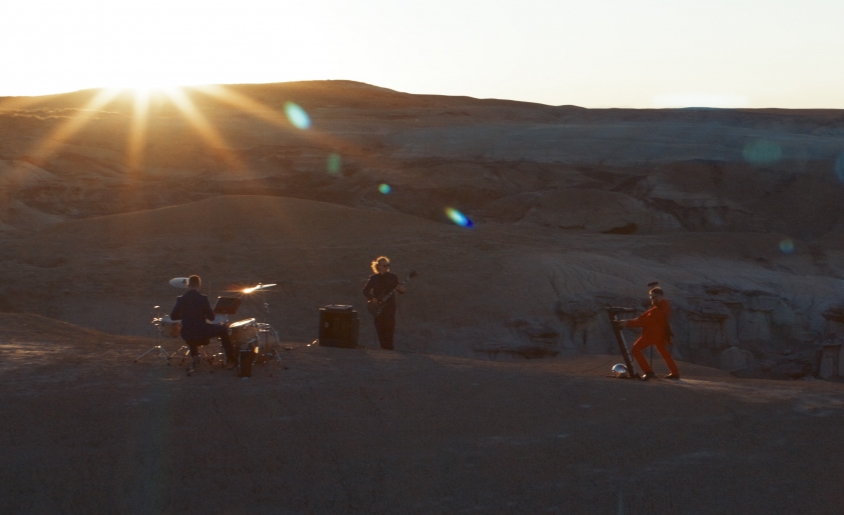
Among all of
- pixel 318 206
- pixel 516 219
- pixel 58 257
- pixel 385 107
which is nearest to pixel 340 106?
pixel 385 107

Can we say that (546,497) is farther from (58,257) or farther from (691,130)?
(691,130)

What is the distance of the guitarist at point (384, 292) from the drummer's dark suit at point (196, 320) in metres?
2.86

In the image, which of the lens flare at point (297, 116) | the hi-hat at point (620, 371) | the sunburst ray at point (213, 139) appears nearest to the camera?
the hi-hat at point (620, 371)

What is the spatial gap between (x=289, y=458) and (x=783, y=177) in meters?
36.9

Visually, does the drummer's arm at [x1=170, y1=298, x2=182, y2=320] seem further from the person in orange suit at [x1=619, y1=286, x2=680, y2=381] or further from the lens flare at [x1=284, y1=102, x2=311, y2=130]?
the lens flare at [x1=284, y1=102, x2=311, y2=130]

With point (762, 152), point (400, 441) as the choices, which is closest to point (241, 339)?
point (400, 441)

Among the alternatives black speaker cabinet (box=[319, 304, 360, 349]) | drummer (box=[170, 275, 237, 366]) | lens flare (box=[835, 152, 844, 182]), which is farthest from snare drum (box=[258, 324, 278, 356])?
lens flare (box=[835, 152, 844, 182])

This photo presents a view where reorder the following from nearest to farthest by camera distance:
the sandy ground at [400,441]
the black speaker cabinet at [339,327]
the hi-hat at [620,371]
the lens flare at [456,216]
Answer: the sandy ground at [400,441], the hi-hat at [620,371], the black speaker cabinet at [339,327], the lens flare at [456,216]

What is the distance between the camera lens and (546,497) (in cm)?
668

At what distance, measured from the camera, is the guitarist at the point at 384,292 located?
12742mm

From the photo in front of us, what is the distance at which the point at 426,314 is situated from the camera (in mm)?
18969

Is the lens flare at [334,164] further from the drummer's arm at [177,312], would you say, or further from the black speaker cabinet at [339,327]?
the drummer's arm at [177,312]

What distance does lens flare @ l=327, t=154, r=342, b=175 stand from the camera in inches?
1583

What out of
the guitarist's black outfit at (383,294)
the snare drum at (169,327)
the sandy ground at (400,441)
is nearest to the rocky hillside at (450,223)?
the guitarist's black outfit at (383,294)
